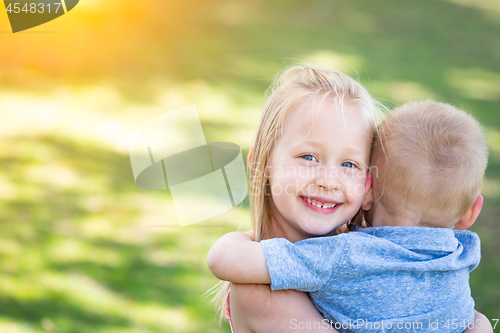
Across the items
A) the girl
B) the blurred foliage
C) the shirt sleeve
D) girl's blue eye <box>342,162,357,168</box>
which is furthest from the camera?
the blurred foliage

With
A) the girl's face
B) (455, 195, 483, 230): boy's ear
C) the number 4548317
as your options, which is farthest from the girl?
the number 4548317

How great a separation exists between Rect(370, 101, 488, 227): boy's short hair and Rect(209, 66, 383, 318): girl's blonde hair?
0.15 meters

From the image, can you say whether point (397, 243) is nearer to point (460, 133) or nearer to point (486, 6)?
point (460, 133)

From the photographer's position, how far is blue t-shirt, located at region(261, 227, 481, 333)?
143 centimetres

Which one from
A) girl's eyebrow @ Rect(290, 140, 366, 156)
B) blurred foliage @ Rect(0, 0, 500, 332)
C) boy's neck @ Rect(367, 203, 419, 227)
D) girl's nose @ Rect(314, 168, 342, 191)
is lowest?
blurred foliage @ Rect(0, 0, 500, 332)

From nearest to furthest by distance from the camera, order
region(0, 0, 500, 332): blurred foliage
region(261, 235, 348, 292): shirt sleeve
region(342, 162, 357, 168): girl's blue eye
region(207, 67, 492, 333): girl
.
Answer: region(261, 235, 348, 292): shirt sleeve
region(207, 67, 492, 333): girl
region(342, 162, 357, 168): girl's blue eye
region(0, 0, 500, 332): blurred foliage

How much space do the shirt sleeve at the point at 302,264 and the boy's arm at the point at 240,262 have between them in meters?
0.03

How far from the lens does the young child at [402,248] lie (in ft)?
4.74

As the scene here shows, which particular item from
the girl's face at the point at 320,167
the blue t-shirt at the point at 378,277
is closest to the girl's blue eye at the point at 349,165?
the girl's face at the point at 320,167

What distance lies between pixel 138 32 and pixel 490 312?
6.23 m

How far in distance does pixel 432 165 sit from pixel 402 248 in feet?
0.93

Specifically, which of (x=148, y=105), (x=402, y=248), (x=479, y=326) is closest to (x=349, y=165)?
(x=402, y=248)

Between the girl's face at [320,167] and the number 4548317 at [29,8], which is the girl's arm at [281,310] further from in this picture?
the number 4548317 at [29,8]

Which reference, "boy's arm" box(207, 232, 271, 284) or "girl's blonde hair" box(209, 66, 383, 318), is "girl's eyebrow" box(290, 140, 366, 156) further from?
"boy's arm" box(207, 232, 271, 284)
